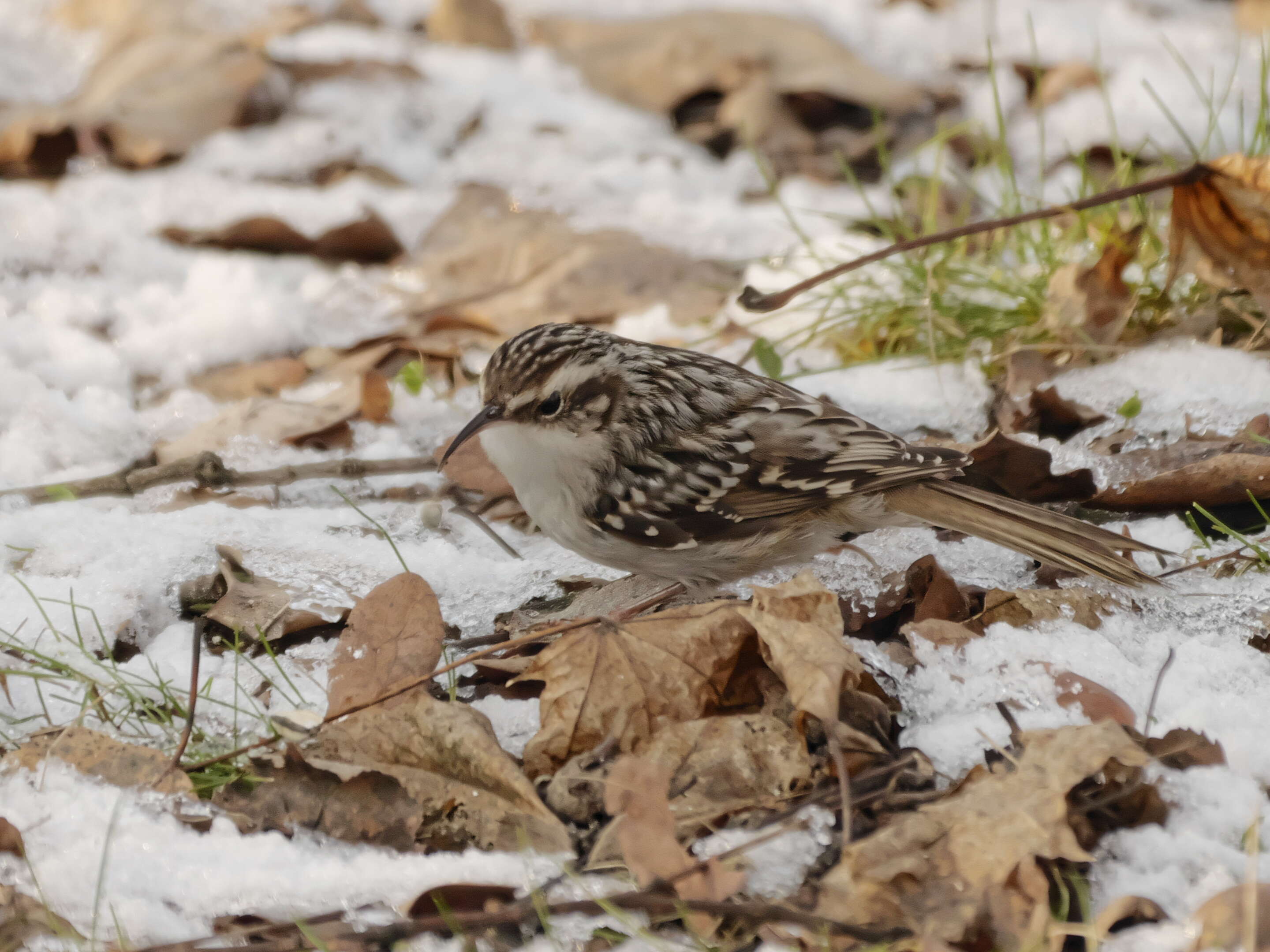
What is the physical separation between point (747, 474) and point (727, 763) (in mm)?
1238

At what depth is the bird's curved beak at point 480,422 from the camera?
137 inches

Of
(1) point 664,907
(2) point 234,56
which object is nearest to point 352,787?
(1) point 664,907

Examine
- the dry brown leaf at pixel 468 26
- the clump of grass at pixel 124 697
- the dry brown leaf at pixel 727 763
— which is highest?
the dry brown leaf at pixel 468 26

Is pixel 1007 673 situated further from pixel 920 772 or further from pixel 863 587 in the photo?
pixel 863 587

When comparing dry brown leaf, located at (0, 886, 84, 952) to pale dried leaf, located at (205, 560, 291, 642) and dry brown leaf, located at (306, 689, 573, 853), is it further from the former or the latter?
pale dried leaf, located at (205, 560, 291, 642)

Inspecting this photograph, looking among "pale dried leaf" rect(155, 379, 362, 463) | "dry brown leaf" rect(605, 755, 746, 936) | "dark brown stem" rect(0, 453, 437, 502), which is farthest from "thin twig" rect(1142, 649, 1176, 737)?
"pale dried leaf" rect(155, 379, 362, 463)

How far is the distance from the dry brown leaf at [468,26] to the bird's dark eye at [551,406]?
554 centimetres

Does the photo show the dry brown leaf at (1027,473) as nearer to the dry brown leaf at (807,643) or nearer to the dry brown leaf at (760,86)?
the dry brown leaf at (807,643)

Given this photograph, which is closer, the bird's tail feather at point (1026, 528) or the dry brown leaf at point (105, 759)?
the dry brown leaf at point (105, 759)

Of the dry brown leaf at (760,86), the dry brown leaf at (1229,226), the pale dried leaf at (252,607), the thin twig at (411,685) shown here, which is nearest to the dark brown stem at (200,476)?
the pale dried leaf at (252,607)

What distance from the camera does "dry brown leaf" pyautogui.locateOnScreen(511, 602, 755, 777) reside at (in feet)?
8.71

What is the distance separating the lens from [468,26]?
8383mm

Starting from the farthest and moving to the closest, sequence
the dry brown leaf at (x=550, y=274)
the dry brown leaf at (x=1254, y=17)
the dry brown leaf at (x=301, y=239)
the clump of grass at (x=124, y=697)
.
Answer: the dry brown leaf at (x=1254, y=17) → the dry brown leaf at (x=301, y=239) → the dry brown leaf at (x=550, y=274) → the clump of grass at (x=124, y=697)

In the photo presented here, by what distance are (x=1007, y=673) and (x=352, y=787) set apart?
1508 millimetres
